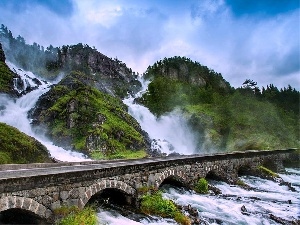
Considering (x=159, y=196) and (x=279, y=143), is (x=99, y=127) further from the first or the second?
(x=279, y=143)

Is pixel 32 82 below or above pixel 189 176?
above

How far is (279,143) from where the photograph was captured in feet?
209

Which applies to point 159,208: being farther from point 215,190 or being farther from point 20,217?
point 215,190

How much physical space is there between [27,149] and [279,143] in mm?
52760

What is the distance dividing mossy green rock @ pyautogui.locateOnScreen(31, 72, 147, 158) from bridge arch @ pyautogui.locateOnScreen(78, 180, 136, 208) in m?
19.3

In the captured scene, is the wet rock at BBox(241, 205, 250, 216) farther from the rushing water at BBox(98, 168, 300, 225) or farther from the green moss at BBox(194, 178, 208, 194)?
the green moss at BBox(194, 178, 208, 194)

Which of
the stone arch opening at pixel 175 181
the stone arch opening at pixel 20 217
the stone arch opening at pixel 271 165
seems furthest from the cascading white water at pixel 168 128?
the stone arch opening at pixel 20 217

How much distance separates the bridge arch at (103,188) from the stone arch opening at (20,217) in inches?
67.2

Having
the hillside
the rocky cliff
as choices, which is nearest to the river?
the hillside

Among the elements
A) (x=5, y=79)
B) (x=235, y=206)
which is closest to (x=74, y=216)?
(x=235, y=206)

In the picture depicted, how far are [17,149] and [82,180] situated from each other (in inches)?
487

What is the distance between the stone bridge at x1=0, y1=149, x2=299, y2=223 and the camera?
10.2 m

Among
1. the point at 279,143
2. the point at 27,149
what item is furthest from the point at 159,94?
the point at 27,149

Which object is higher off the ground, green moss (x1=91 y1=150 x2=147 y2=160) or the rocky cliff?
the rocky cliff
